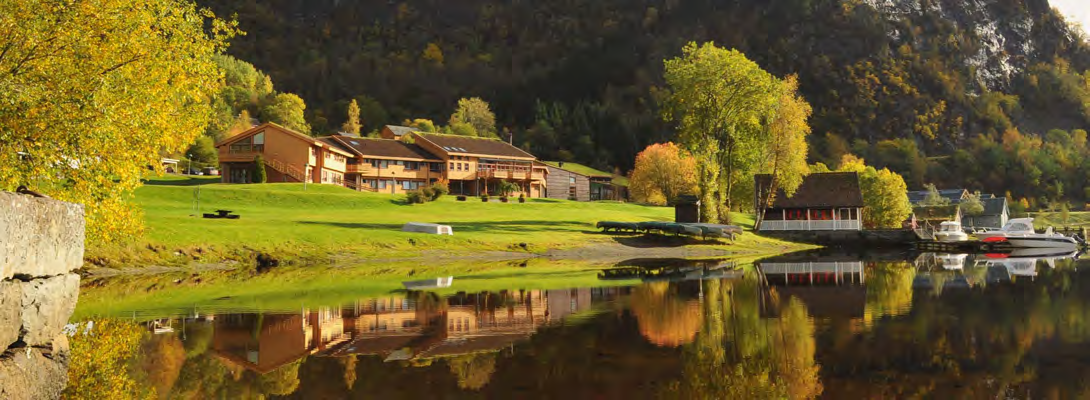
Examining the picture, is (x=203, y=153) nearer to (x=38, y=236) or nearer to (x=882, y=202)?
(x=882, y=202)

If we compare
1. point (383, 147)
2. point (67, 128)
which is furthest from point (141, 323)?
point (383, 147)

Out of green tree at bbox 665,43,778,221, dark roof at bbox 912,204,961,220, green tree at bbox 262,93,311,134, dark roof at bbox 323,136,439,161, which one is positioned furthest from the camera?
green tree at bbox 262,93,311,134

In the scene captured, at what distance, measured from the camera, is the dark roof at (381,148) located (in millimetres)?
109562

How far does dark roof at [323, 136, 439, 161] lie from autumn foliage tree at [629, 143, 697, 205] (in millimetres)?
36109

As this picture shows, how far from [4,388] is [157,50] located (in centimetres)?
1531

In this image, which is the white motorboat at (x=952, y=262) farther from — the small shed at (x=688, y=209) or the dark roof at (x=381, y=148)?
the dark roof at (x=381, y=148)

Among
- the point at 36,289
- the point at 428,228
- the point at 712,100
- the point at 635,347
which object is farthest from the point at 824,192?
the point at 36,289

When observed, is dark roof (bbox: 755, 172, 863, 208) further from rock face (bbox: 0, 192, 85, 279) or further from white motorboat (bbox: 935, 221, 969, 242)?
rock face (bbox: 0, 192, 85, 279)

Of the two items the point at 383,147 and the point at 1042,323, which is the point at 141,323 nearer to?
the point at 1042,323

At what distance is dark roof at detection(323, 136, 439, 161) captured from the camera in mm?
109562

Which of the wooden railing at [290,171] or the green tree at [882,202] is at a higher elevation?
the wooden railing at [290,171]

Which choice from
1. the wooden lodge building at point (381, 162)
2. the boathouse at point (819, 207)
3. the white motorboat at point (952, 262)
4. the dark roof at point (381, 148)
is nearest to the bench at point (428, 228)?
the white motorboat at point (952, 262)

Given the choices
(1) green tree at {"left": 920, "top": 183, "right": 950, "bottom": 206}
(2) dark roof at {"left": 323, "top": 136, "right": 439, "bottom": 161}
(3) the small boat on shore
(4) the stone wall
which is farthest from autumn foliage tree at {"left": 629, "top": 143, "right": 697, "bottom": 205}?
(4) the stone wall

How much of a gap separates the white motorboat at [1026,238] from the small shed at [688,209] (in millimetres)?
27226
